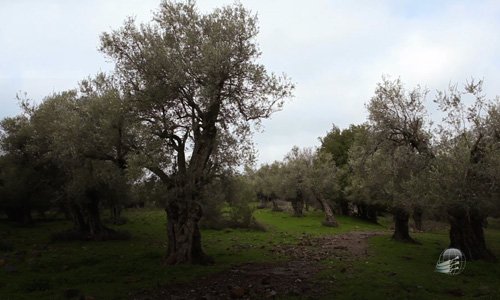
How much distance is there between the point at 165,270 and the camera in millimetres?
24891

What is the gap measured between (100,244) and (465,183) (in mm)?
30066

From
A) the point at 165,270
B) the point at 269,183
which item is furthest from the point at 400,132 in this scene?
the point at 269,183

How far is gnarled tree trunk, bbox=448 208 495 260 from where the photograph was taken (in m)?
29.1

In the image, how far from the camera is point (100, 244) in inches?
1510

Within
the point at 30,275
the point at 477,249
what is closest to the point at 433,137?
the point at 477,249

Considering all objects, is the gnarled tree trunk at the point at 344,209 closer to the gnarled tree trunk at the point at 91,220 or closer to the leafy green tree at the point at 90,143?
the leafy green tree at the point at 90,143

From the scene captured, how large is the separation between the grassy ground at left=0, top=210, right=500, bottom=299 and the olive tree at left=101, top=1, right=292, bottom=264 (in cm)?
381

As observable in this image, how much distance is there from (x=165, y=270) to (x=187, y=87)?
11.0 metres

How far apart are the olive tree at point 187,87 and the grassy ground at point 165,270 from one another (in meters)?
3.81

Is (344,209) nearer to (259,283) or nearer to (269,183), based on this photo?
(269,183)

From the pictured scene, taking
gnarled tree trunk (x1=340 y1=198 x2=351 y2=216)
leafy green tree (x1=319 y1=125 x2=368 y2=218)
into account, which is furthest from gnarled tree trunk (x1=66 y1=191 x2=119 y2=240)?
gnarled tree trunk (x1=340 y1=198 x2=351 y2=216)

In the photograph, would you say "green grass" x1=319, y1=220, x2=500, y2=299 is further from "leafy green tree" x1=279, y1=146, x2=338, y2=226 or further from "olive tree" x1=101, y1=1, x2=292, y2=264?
"leafy green tree" x1=279, y1=146, x2=338, y2=226

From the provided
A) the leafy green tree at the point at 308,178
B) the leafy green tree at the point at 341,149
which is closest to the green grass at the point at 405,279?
the leafy green tree at the point at 308,178

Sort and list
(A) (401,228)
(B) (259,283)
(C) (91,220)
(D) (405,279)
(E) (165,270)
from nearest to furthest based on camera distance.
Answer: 1. (B) (259,283)
2. (D) (405,279)
3. (E) (165,270)
4. (C) (91,220)
5. (A) (401,228)
